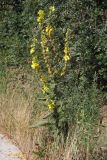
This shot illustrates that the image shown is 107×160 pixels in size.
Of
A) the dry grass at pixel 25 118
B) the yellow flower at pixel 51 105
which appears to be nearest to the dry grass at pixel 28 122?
the dry grass at pixel 25 118

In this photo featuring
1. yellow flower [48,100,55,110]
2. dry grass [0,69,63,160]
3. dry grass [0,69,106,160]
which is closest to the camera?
dry grass [0,69,106,160]

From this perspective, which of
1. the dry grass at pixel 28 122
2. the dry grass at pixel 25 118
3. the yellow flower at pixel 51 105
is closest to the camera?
the dry grass at pixel 28 122

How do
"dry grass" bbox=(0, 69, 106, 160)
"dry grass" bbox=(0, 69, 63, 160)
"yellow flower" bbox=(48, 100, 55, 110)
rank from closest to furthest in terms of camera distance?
1. "dry grass" bbox=(0, 69, 106, 160)
2. "yellow flower" bbox=(48, 100, 55, 110)
3. "dry grass" bbox=(0, 69, 63, 160)

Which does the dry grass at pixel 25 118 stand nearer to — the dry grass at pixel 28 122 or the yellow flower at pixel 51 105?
the dry grass at pixel 28 122

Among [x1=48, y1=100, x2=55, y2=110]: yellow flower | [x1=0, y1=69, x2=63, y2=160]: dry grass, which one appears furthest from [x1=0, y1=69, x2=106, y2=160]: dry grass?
[x1=48, y1=100, x2=55, y2=110]: yellow flower

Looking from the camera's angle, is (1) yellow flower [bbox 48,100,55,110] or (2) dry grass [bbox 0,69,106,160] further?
(1) yellow flower [bbox 48,100,55,110]

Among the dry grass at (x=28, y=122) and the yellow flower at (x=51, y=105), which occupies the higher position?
the yellow flower at (x=51, y=105)

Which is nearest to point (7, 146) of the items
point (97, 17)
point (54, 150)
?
point (54, 150)

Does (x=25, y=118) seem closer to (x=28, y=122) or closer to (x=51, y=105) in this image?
(x=28, y=122)

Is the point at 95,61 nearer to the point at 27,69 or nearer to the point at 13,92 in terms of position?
the point at 27,69

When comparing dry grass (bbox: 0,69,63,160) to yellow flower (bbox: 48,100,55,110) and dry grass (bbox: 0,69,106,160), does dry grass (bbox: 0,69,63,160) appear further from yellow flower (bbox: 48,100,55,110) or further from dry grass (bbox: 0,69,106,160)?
yellow flower (bbox: 48,100,55,110)

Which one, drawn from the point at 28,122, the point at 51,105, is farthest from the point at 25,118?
the point at 51,105

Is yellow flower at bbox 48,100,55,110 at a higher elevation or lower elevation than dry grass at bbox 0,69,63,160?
higher

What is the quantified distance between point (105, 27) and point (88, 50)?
61cm
